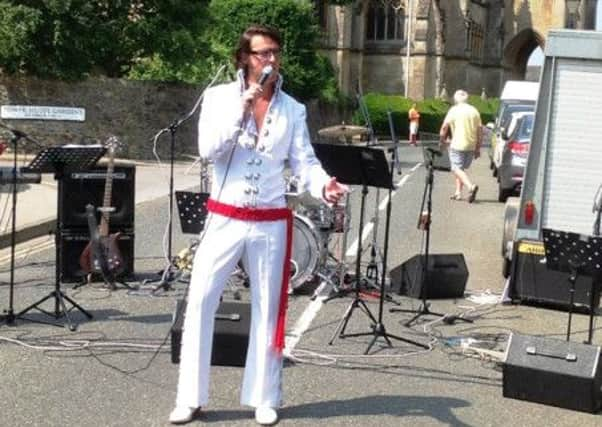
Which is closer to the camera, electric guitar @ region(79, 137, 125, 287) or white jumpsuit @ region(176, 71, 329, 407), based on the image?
white jumpsuit @ region(176, 71, 329, 407)

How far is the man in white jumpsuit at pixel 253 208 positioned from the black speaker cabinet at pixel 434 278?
4271 mm

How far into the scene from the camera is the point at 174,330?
22.2ft

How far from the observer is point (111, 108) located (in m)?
28.6

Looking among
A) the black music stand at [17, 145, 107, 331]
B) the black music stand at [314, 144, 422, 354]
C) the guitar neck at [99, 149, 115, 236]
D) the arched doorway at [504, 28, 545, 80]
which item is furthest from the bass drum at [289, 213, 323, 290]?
the arched doorway at [504, 28, 545, 80]

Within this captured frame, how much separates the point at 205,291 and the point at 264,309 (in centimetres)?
35

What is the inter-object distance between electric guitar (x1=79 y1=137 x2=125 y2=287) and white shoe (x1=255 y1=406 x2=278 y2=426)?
4.62 m

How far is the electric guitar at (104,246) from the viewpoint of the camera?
10250 millimetres

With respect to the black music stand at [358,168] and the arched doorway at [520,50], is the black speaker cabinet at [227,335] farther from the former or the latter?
the arched doorway at [520,50]

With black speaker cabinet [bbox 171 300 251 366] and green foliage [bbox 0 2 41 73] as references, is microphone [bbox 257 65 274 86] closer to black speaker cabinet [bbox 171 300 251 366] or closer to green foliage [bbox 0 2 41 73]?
black speaker cabinet [bbox 171 300 251 366]

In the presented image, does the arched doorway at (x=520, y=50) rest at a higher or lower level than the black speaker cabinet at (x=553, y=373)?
higher

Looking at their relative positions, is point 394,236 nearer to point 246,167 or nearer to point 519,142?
point 519,142

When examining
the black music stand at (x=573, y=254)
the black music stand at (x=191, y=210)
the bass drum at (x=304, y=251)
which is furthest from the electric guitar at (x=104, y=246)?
the black music stand at (x=573, y=254)

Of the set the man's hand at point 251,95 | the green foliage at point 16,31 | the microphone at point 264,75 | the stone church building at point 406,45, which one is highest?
the stone church building at point 406,45

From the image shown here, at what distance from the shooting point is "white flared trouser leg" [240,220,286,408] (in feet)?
18.9
